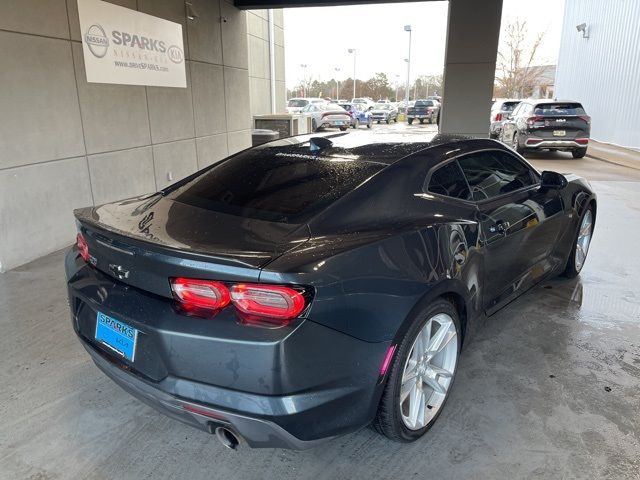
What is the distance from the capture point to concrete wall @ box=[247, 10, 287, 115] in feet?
58.5

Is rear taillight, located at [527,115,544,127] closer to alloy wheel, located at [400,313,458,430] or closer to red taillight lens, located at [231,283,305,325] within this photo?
alloy wheel, located at [400,313,458,430]

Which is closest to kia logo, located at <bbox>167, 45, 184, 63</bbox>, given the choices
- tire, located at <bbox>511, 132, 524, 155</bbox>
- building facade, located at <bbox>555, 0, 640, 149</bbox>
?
tire, located at <bbox>511, 132, 524, 155</bbox>

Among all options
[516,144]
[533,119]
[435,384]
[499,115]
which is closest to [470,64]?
[533,119]

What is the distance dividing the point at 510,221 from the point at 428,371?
1178 mm

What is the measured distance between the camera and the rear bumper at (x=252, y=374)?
171 cm

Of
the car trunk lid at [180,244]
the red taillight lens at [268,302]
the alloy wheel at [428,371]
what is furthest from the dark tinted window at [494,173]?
the red taillight lens at [268,302]

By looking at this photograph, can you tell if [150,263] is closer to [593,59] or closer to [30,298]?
[30,298]

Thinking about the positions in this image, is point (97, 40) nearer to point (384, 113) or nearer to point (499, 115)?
point (499, 115)

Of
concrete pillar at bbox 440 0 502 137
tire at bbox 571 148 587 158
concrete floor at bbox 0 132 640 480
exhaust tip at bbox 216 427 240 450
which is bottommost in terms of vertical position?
concrete floor at bbox 0 132 640 480

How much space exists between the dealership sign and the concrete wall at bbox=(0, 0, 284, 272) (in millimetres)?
109

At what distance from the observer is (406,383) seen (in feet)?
7.34

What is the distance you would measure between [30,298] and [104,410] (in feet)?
6.22

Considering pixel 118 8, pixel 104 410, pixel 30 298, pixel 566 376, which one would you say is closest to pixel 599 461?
pixel 566 376

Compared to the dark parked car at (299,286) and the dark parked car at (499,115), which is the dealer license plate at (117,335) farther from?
the dark parked car at (499,115)
